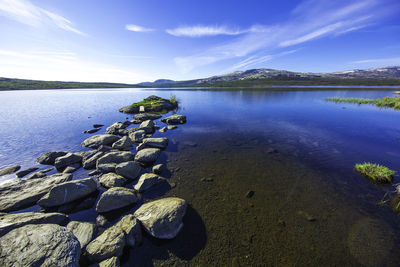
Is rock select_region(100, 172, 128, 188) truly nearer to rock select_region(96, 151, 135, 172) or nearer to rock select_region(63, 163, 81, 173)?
rock select_region(96, 151, 135, 172)

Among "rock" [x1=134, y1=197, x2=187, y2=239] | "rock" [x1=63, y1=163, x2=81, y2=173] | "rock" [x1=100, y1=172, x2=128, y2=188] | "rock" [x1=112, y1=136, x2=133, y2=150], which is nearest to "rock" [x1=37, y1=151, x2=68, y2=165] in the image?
"rock" [x1=63, y1=163, x2=81, y2=173]

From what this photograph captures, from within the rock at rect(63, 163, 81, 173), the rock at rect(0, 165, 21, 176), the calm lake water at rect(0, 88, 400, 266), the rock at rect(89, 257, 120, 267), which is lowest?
the calm lake water at rect(0, 88, 400, 266)

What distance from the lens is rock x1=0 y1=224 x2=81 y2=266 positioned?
443cm

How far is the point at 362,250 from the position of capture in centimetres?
578

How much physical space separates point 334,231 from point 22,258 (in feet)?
41.0

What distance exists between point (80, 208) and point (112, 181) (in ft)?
6.86

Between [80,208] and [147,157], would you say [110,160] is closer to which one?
[147,157]

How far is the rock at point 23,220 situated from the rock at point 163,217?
13.0ft

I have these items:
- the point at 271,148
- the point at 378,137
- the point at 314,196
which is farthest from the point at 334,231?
the point at 378,137

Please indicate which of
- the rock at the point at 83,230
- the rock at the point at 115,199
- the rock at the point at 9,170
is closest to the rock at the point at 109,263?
the rock at the point at 83,230

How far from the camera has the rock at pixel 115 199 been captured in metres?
7.79

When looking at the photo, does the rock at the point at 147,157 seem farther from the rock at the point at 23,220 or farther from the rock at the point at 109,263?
the rock at the point at 109,263

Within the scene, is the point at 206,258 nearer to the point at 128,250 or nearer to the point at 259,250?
the point at 259,250

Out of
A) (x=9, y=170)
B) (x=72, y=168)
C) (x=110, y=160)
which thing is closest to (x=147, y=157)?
(x=110, y=160)
